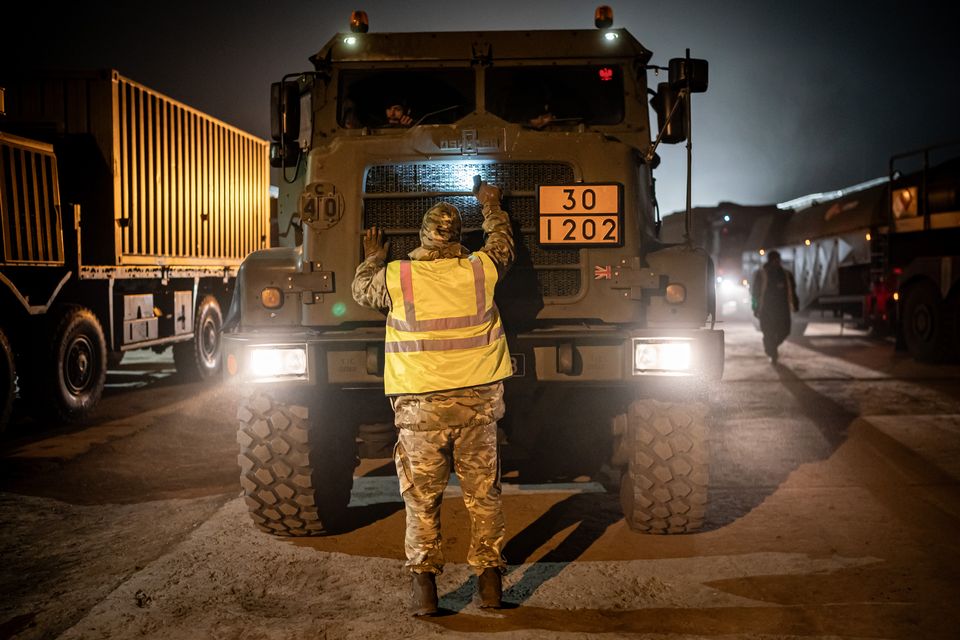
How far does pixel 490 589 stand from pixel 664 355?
1.49 meters

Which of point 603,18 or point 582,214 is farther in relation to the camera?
point 603,18

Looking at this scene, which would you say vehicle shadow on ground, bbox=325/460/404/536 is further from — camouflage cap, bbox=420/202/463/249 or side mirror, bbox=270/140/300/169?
side mirror, bbox=270/140/300/169

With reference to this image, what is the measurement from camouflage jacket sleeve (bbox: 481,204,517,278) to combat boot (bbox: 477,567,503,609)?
53.9 inches

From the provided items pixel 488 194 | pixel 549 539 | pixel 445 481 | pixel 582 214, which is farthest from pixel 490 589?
pixel 582 214

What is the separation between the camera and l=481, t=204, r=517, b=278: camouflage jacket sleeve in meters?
4.20

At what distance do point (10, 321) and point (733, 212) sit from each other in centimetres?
2537

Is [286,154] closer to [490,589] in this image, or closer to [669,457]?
[669,457]

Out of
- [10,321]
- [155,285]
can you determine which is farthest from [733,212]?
[10,321]

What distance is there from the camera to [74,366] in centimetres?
943

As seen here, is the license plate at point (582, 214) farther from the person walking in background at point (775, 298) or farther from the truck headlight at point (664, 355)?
the person walking in background at point (775, 298)

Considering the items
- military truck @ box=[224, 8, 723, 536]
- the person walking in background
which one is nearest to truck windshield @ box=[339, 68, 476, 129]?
military truck @ box=[224, 8, 723, 536]

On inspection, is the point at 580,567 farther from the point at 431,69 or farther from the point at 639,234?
the point at 431,69

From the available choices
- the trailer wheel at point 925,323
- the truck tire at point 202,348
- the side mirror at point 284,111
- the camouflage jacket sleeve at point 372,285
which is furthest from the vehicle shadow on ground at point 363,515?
the trailer wheel at point 925,323

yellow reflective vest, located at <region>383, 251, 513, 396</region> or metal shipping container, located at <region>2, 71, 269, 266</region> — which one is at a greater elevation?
metal shipping container, located at <region>2, 71, 269, 266</region>
